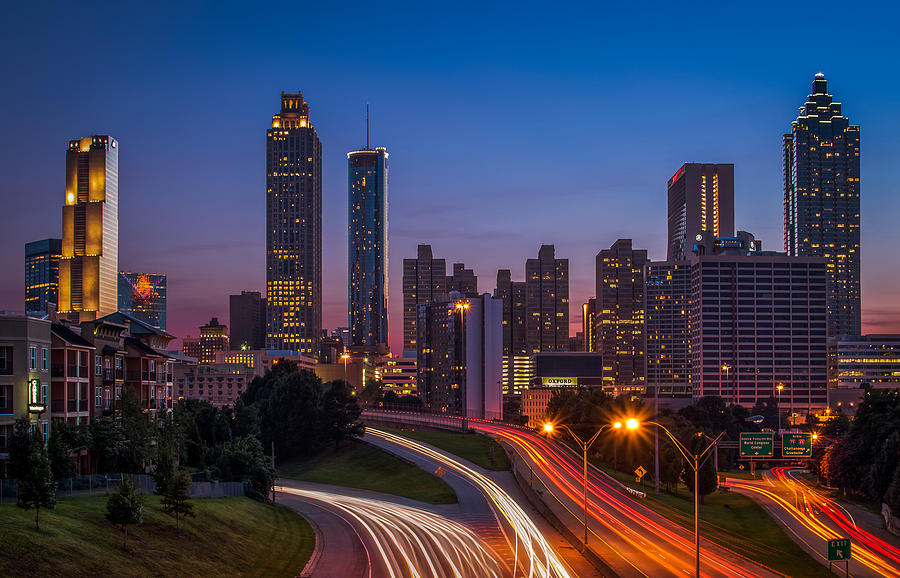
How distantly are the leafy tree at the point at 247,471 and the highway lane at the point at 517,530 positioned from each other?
64.1 feet

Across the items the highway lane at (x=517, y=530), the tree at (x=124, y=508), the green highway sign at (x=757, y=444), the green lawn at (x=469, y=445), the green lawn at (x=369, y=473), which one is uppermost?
the tree at (x=124, y=508)

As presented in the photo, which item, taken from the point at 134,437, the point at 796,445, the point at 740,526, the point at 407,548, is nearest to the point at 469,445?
the point at 796,445

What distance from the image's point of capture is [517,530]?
63.8 meters

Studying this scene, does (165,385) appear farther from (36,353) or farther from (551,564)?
(551,564)

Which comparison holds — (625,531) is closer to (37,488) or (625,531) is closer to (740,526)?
(740,526)

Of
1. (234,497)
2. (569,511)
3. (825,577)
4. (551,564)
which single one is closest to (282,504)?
(234,497)

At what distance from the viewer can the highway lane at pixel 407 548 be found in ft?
165

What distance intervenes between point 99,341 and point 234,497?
16.6 meters

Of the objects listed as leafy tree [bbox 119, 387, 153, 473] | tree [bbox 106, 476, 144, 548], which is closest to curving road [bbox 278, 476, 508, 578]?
tree [bbox 106, 476, 144, 548]

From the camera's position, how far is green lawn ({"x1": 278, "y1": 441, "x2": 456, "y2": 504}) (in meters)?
87.8

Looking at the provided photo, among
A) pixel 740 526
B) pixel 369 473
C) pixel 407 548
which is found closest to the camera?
pixel 407 548

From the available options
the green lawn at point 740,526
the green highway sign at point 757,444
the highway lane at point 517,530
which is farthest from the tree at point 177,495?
the green highway sign at point 757,444

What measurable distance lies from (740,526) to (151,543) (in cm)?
4946

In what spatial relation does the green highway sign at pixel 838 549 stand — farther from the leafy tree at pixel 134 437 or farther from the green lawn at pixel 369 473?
the leafy tree at pixel 134 437
